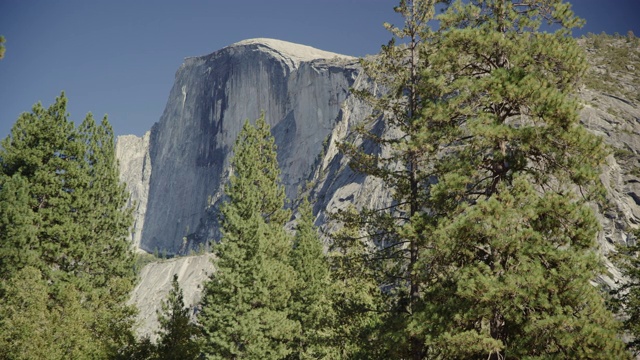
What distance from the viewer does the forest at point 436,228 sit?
413 inches

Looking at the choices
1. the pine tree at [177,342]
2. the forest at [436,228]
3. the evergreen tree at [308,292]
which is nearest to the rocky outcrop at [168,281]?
the evergreen tree at [308,292]

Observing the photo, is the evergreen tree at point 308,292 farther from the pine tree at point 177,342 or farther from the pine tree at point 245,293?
the pine tree at point 177,342

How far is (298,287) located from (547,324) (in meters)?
19.7

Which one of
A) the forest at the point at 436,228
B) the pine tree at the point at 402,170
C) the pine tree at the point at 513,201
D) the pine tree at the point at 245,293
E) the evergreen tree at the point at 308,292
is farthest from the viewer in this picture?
the evergreen tree at the point at 308,292

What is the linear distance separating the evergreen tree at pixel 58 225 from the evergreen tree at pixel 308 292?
9021 mm

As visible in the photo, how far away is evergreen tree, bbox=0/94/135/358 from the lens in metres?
21.1

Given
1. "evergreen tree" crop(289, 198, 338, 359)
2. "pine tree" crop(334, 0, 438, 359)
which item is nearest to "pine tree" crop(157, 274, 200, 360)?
"evergreen tree" crop(289, 198, 338, 359)

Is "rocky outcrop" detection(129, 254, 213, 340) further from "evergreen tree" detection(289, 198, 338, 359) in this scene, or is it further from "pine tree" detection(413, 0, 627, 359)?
"pine tree" detection(413, 0, 627, 359)

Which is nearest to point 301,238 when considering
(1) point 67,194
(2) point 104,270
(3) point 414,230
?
(2) point 104,270

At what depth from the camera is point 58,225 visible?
76.5 ft

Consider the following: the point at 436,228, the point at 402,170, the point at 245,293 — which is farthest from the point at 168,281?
the point at 436,228

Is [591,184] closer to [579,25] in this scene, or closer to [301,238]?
[579,25]

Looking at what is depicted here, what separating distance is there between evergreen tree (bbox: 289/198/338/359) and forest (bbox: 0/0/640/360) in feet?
7.51

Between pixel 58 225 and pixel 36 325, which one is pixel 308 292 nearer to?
pixel 58 225
